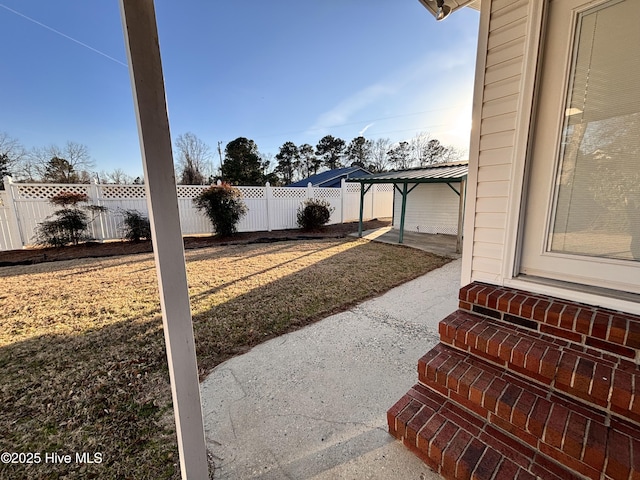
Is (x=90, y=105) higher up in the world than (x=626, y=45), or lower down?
lower down

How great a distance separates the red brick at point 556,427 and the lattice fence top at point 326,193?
10588 millimetres

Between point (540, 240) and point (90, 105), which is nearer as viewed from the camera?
point (90, 105)

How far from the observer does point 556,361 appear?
4.28ft

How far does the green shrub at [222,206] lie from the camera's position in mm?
8539

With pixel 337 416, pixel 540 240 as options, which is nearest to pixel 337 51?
pixel 540 240

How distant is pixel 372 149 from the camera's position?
30.2m

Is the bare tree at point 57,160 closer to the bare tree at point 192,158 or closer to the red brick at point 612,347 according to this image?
the red brick at point 612,347

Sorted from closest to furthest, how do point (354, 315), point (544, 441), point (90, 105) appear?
point (544, 441) → point (90, 105) → point (354, 315)

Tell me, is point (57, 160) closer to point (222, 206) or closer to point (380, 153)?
point (222, 206)

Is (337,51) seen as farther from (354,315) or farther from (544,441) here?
(544,441)

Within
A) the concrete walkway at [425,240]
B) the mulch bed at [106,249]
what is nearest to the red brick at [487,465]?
the concrete walkway at [425,240]

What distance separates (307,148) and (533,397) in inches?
1201

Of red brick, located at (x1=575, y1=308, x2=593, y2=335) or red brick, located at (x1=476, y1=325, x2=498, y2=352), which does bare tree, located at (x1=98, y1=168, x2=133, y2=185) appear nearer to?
red brick, located at (x1=476, y1=325, x2=498, y2=352)

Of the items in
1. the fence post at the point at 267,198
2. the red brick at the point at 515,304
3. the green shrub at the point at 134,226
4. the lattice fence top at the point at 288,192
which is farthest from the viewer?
the lattice fence top at the point at 288,192
